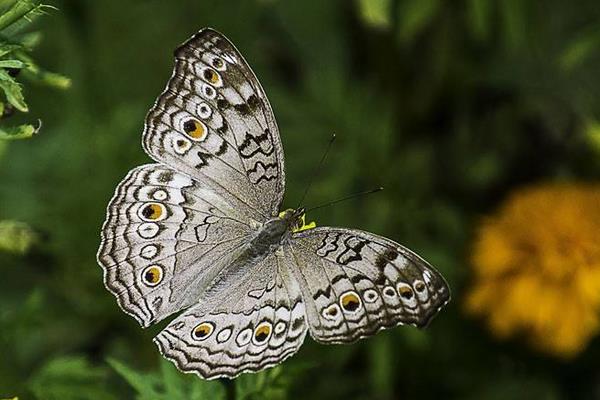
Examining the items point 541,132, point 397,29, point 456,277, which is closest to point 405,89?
point 397,29

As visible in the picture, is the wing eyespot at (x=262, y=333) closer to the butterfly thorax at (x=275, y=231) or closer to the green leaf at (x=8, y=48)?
the butterfly thorax at (x=275, y=231)

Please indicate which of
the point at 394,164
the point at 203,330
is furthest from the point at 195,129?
the point at 394,164

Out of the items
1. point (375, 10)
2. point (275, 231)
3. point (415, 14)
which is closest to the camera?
point (275, 231)

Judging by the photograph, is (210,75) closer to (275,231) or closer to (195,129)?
(195,129)

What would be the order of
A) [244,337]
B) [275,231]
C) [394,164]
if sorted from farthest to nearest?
[394,164], [275,231], [244,337]

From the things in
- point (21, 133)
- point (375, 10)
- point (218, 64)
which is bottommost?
point (21, 133)

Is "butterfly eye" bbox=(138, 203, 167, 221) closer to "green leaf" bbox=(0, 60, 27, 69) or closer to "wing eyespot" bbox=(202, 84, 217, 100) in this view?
"wing eyespot" bbox=(202, 84, 217, 100)

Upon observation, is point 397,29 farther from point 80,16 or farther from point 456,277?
point 80,16
